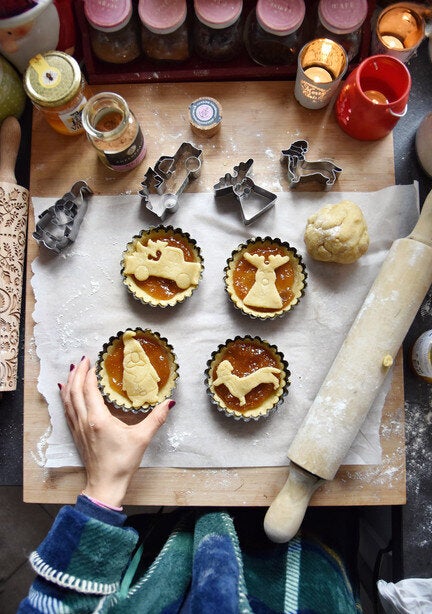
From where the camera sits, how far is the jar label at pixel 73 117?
1387mm

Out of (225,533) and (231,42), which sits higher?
(231,42)

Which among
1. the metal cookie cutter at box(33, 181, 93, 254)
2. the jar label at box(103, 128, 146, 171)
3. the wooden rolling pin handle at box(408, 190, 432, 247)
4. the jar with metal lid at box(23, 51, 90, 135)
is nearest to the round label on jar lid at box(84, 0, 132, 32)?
the jar with metal lid at box(23, 51, 90, 135)

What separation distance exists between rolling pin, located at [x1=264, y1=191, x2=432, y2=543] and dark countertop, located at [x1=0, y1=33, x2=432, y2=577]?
0.17 metres

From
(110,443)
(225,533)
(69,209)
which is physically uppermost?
(69,209)

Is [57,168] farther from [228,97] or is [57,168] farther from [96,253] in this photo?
[228,97]

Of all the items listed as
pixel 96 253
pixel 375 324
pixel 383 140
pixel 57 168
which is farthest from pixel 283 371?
pixel 57 168

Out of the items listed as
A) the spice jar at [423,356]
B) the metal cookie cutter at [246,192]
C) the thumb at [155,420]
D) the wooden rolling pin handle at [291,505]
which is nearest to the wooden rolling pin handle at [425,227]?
the spice jar at [423,356]

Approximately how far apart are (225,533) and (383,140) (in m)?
1.10

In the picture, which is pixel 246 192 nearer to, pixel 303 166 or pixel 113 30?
pixel 303 166

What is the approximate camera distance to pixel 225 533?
1342 mm

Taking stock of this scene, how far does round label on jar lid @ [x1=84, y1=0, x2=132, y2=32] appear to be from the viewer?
4.51 feet

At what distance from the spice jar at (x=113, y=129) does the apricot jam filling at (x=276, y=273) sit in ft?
1.30

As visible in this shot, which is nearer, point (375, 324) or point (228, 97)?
point (375, 324)

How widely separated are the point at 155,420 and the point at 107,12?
3.34ft
